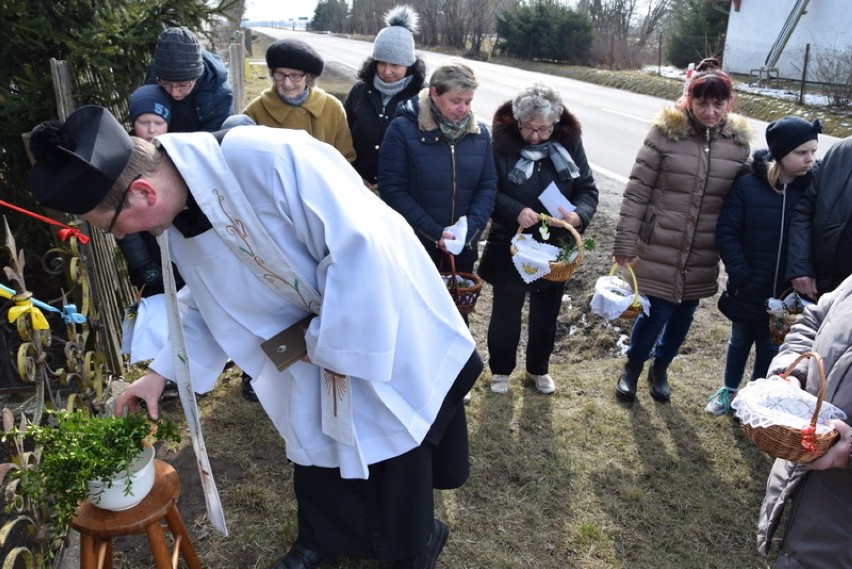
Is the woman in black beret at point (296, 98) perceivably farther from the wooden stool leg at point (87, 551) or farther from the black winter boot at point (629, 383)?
the wooden stool leg at point (87, 551)

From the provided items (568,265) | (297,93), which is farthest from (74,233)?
(568,265)

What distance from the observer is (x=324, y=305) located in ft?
6.00

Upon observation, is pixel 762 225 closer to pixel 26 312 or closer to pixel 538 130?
pixel 538 130

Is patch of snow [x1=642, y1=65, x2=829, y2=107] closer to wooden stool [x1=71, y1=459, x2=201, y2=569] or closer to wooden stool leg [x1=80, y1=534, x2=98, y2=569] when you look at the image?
wooden stool [x1=71, y1=459, x2=201, y2=569]

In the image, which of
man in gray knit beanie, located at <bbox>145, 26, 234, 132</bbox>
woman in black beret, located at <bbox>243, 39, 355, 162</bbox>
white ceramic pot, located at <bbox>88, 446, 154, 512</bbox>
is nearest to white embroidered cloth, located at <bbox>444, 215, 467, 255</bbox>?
woman in black beret, located at <bbox>243, 39, 355, 162</bbox>

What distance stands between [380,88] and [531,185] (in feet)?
4.01

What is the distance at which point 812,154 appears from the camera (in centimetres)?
323

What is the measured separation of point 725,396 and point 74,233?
338 centimetres

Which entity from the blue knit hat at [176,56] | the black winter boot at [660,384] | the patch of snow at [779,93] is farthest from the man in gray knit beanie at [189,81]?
the patch of snow at [779,93]

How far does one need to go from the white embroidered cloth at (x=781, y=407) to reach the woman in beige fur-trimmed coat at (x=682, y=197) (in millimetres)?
1476

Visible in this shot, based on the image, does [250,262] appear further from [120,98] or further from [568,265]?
[120,98]

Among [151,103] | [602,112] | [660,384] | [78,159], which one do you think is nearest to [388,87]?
[151,103]

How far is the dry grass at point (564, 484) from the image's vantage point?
2834 mm

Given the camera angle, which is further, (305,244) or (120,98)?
(120,98)
